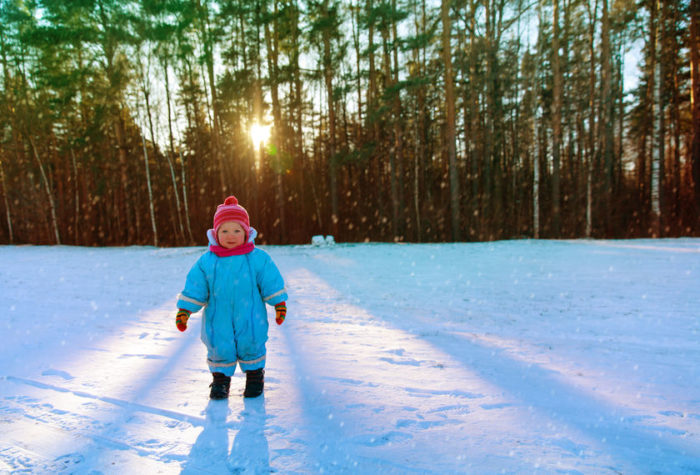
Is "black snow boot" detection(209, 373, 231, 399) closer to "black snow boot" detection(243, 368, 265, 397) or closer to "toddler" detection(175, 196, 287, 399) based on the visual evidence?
"toddler" detection(175, 196, 287, 399)

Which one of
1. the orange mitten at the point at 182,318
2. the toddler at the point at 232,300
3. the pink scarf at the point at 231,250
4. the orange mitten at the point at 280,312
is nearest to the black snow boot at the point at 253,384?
the toddler at the point at 232,300

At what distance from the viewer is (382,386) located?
274 cm

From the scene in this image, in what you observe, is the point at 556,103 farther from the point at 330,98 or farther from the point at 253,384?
the point at 253,384

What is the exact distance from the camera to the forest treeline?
1631cm

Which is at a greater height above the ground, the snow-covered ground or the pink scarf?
the pink scarf

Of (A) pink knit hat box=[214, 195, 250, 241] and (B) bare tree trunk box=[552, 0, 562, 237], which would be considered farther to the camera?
(B) bare tree trunk box=[552, 0, 562, 237]

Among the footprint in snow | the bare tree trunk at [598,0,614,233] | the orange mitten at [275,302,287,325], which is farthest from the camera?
the bare tree trunk at [598,0,614,233]

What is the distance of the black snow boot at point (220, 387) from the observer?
8.45 ft

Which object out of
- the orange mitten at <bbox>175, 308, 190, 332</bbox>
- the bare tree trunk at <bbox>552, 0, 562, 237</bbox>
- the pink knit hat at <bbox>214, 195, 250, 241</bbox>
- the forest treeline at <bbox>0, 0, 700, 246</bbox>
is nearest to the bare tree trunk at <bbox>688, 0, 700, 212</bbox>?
the forest treeline at <bbox>0, 0, 700, 246</bbox>

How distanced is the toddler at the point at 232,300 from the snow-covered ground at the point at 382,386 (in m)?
0.26

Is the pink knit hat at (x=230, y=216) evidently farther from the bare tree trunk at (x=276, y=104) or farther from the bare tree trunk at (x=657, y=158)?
the bare tree trunk at (x=657, y=158)

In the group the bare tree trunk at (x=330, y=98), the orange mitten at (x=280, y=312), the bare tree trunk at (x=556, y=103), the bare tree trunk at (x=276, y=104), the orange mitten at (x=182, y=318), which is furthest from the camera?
the bare tree trunk at (x=276, y=104)

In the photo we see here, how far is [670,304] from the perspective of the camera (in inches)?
195

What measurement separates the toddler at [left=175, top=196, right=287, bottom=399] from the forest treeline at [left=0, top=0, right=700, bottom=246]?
43.2ft
